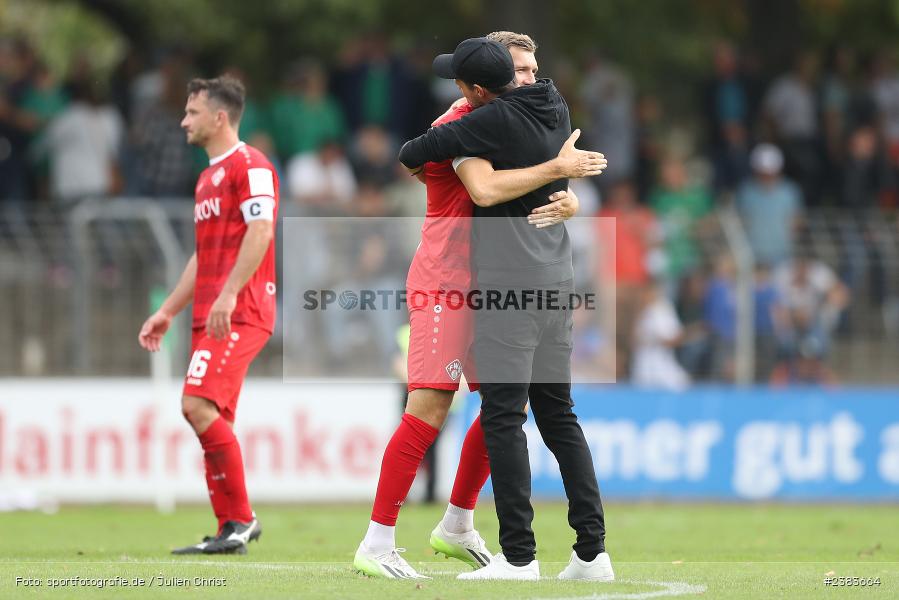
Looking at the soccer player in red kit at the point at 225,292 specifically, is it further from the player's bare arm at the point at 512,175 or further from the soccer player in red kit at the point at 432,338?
the player's bare arm at the point at 512,175

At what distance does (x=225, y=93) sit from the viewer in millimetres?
8844

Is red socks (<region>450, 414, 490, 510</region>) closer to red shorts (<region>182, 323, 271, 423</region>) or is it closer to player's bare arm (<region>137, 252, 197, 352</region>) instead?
red shorts (<region>182, 323, 271, 423</region>)

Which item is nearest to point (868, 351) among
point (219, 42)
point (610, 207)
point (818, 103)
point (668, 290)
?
point (668, 290)

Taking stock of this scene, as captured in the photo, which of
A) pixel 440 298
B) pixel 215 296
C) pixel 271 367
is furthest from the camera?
pixel 271 367

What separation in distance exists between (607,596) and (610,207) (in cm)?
1081

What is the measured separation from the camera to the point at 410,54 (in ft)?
61.0

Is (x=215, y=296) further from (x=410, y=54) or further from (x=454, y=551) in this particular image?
(x=410, y=54)

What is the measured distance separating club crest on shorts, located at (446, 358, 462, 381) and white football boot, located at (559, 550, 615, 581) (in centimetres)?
98

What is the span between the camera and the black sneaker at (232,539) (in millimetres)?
8445

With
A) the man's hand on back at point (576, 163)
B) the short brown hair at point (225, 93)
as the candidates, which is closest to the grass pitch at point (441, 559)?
the man's hand on back at point (576, 163)

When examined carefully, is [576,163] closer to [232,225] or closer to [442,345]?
[442,345]

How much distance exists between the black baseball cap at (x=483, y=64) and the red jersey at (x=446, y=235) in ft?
0.80

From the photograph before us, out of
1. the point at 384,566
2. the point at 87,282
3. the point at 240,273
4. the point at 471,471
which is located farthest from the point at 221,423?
the point at 87,282

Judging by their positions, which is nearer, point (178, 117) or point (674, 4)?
point (178, 117)
